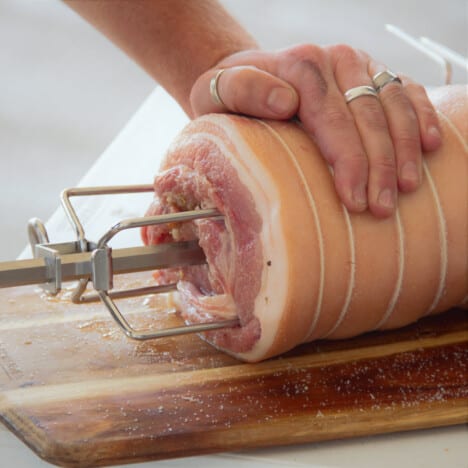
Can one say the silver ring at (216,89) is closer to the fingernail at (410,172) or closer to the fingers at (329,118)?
the fingers at (329,118)

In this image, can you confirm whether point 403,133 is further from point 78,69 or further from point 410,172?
point 78,69

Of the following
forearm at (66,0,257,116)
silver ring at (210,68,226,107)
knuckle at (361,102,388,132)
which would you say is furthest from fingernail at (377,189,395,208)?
forearm at (66,0,257,116)

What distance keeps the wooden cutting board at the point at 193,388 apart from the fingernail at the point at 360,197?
288 mm

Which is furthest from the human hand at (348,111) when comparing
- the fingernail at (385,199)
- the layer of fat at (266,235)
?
the layer of fat at (266,235)

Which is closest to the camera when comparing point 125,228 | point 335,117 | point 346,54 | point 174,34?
point 125,228

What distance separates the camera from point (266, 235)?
4.77 ft

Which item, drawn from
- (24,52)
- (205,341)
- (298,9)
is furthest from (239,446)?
(298,9)

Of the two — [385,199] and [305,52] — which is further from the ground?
[305,52]

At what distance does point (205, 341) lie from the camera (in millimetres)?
1660

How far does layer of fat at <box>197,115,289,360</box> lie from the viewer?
1441mm

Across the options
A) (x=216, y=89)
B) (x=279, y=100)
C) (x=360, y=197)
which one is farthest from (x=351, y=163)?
(x=216, y=89)

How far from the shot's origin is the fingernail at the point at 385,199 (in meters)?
1.48

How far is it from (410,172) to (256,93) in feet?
0.96

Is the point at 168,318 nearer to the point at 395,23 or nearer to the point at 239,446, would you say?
the point at 239,446
